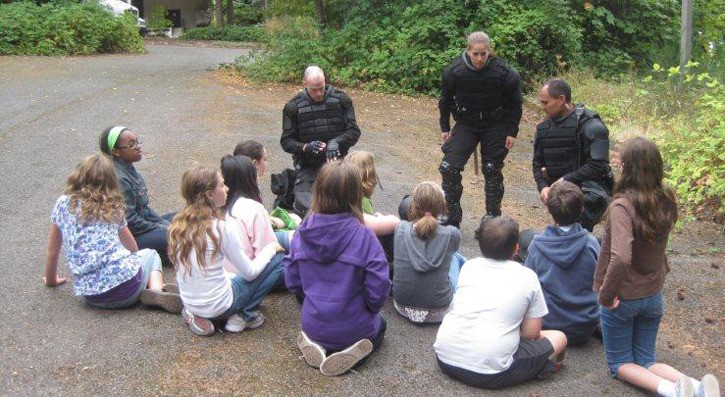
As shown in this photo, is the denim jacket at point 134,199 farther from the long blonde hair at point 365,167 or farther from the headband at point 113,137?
the long blonde hair at point 365,167

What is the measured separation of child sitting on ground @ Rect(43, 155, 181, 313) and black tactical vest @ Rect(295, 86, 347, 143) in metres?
2.27

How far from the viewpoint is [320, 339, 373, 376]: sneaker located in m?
3.96

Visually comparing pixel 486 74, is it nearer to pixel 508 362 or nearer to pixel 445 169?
pixel 445 169

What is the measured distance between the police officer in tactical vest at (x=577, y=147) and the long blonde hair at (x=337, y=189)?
1866 mm

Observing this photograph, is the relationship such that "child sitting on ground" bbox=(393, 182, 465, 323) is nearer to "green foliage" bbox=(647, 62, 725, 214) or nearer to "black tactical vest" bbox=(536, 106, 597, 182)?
"black tactical vest" bbox=(536, 106, 597, 182)

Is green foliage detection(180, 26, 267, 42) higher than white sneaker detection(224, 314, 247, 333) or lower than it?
higher

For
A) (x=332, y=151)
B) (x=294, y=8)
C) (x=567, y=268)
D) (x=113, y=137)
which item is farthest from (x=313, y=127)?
(x=294, y=8)

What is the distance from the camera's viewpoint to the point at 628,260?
11.7 feet

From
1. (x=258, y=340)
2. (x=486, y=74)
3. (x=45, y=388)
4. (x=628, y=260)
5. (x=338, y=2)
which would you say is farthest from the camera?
(x=338, y=2)

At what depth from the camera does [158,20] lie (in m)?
38.6

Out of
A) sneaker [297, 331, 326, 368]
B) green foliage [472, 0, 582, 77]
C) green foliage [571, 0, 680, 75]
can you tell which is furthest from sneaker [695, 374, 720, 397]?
green foliage [571, 0, 680, 75]

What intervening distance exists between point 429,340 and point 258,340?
3.75 feet

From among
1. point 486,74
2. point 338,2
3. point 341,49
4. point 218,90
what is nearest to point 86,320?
point 486,74

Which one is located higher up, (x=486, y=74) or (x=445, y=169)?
(x=486, y=74)
